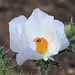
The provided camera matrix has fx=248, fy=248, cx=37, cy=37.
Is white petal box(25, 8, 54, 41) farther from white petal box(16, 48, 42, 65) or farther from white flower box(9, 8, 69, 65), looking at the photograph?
white petal box(16, 48, 42, 65)

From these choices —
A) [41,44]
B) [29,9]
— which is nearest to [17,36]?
[41,44]

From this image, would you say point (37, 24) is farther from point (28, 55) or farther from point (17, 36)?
point (28, 55)

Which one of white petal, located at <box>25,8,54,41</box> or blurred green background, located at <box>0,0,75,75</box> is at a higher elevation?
white petal, located at <box>25,8,54,41</box>

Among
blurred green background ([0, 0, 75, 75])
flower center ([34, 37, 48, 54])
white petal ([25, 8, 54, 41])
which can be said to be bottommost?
blurred green background ([0, 0, 75, 75])

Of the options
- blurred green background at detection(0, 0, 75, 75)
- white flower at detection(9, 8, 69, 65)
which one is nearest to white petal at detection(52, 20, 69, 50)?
white flower at detection(9, 8, 69, 65)

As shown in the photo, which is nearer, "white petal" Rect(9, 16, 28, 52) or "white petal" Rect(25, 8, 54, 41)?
"white petal" Rect(9, 16, 28, 52)

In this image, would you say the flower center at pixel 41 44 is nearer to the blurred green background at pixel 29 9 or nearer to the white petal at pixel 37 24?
the white petal at pixel 37 24

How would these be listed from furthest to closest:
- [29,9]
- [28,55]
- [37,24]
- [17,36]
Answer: [29,9], [37,24], [17,36], [28,55]

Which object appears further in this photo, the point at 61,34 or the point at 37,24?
the point at 37,24
